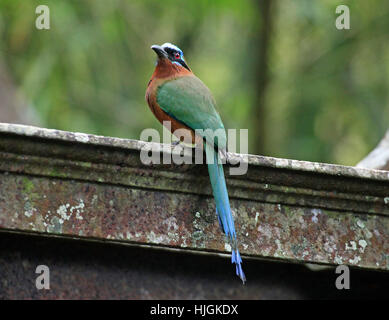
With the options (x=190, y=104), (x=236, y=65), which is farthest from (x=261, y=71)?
(x=190, y=104)

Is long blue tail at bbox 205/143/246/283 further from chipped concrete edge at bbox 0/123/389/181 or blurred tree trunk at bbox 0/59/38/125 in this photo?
blurred tree trunk at bbox 0/59/38/125

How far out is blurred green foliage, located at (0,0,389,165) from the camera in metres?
6.81

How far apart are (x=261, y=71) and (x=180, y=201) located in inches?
197

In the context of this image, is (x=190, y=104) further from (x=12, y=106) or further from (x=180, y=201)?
(x=12, y=106)

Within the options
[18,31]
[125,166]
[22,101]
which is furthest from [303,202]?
[18,31]

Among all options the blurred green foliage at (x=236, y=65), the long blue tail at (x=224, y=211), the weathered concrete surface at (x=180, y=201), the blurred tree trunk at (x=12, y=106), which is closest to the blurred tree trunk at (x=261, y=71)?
the blurred green foliage at (x=236, y=65)

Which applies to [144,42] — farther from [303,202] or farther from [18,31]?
[303,202]

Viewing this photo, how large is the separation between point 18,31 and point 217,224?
4.89m

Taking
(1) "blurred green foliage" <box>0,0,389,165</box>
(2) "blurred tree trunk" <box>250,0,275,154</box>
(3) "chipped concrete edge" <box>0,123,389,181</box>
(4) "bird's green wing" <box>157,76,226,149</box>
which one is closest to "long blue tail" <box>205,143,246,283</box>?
(3) "chipped concrete edge" <box>0,123,389,181</box>

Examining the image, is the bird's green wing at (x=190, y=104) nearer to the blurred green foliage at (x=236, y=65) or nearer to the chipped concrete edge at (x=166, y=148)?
the chipped concrete edge at (x=166, y=148)

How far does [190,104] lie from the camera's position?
2.92 meters

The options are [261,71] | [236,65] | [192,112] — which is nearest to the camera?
[192,112]

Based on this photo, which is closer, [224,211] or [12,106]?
[224,211]

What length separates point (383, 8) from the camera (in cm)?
805
